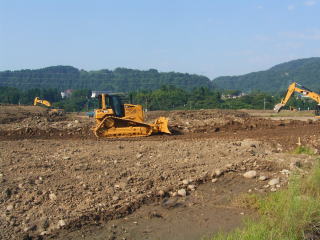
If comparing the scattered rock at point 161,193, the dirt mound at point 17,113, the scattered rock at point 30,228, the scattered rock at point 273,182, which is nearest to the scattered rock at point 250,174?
the scattered rock at point 273,182

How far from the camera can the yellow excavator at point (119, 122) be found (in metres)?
15.6

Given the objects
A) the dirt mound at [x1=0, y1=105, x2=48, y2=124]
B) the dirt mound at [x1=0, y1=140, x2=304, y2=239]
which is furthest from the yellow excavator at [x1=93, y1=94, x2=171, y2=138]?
the dirt mound at [x1=0, y1=105, x2=48, y2=124]

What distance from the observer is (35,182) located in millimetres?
8086

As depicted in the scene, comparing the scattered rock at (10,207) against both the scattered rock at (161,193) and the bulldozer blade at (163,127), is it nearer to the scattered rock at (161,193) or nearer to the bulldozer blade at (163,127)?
the scattered rock at (161,193)

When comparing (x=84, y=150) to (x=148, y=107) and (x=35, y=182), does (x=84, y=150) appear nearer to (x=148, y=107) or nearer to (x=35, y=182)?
(x=35, y=182)

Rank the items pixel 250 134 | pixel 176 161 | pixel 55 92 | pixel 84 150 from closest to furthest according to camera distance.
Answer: pixel 176 161 → pixel 84 150 → pixel 250 134 → pixel 55 92

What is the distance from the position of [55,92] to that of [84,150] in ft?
98.7

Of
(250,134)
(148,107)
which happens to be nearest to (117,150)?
(250,134)

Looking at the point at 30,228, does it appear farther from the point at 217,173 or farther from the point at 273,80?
the point at 273,80

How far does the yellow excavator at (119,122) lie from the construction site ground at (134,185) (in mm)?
2255

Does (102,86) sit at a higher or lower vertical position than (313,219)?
higher

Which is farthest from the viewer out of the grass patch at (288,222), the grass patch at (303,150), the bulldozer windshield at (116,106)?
the bulldozer windshield at (116,106)

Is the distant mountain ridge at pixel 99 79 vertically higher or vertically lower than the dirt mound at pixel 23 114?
higher

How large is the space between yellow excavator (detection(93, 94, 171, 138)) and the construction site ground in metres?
2.26
